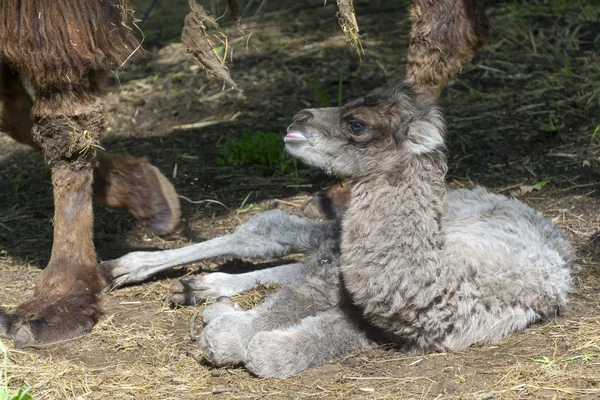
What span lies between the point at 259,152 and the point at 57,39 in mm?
2484

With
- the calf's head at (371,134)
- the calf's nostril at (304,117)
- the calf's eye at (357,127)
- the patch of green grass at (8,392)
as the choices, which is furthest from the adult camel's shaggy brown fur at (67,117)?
the calf's eye at (357,127)

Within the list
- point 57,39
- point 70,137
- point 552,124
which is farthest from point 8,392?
point 552,124

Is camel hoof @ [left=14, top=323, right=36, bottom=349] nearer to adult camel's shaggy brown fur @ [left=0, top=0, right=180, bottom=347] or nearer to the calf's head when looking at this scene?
adult camel's shaggy brown fur @ [left=0, top=0, right=180, bottom=347]

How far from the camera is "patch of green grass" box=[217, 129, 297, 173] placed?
21.6 feet

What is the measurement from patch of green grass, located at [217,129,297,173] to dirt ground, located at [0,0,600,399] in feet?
0.25

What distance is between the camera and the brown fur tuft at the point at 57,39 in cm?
430

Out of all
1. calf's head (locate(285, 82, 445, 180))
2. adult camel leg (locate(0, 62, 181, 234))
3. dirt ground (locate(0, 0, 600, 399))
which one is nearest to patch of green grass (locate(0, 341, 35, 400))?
dirt ground (locate(0, 0, 600, 399))

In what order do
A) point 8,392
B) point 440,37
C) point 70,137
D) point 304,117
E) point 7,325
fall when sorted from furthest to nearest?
point 440,37 → point 70,137 → point 7,325 → point 304,117 → point 8,392

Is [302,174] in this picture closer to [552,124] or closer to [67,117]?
[552,124]

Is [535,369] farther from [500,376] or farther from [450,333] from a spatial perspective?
[450,333]

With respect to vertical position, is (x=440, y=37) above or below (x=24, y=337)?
above

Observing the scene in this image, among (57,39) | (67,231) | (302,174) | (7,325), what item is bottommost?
(302,174)

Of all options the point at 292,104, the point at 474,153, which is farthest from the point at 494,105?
the point at 292,104

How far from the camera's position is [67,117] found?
4.47m
